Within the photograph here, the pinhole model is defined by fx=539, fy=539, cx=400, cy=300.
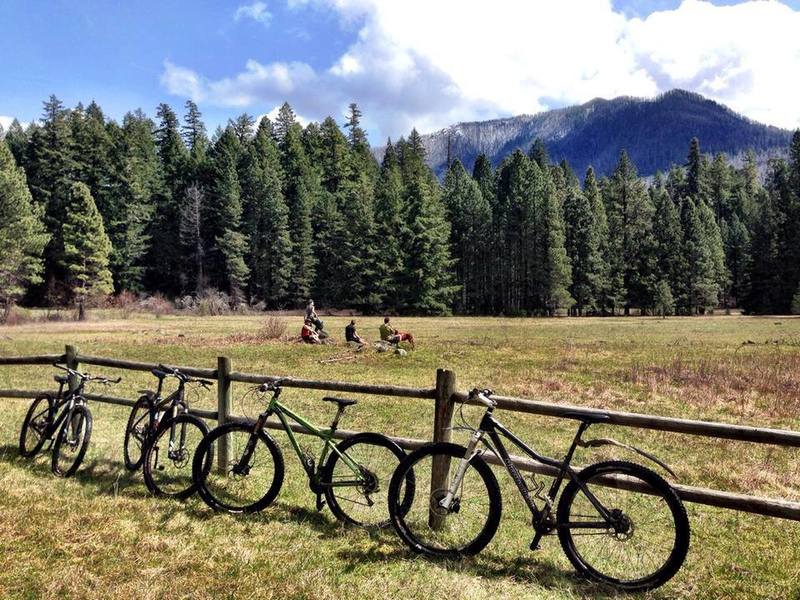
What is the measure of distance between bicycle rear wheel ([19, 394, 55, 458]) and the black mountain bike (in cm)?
132

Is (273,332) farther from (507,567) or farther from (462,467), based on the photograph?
(507,567)

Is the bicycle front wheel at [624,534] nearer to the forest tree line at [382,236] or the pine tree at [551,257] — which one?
the forest tree line at [382,236]

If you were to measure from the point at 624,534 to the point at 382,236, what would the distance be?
63537 mm

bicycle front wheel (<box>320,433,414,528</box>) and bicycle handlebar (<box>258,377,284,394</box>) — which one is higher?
bicycle handlebar (<box>258,377,284,394</box>)

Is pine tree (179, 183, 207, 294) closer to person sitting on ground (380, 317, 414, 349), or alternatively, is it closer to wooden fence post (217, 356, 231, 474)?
person sitting on ground (380, 317, 414, 349)

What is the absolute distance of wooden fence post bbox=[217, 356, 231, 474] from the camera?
657 centimetres

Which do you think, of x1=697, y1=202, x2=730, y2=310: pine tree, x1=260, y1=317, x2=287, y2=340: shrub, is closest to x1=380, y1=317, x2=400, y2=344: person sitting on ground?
x1=260, y1=317, x2=287, y2=340: shrub

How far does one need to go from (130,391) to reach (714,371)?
1779cm

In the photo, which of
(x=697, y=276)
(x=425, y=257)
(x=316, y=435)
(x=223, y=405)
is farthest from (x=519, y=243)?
(x=316, y=435)

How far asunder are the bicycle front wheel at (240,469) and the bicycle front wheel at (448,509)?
1.39m

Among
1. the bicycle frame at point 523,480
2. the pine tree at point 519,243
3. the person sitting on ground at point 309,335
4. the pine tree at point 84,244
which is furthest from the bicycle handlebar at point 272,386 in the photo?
the pine tree at point 519,243

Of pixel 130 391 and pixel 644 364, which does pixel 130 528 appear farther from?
pixel 644 364

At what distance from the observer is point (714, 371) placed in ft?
58.7

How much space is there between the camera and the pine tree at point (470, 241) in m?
75.0
